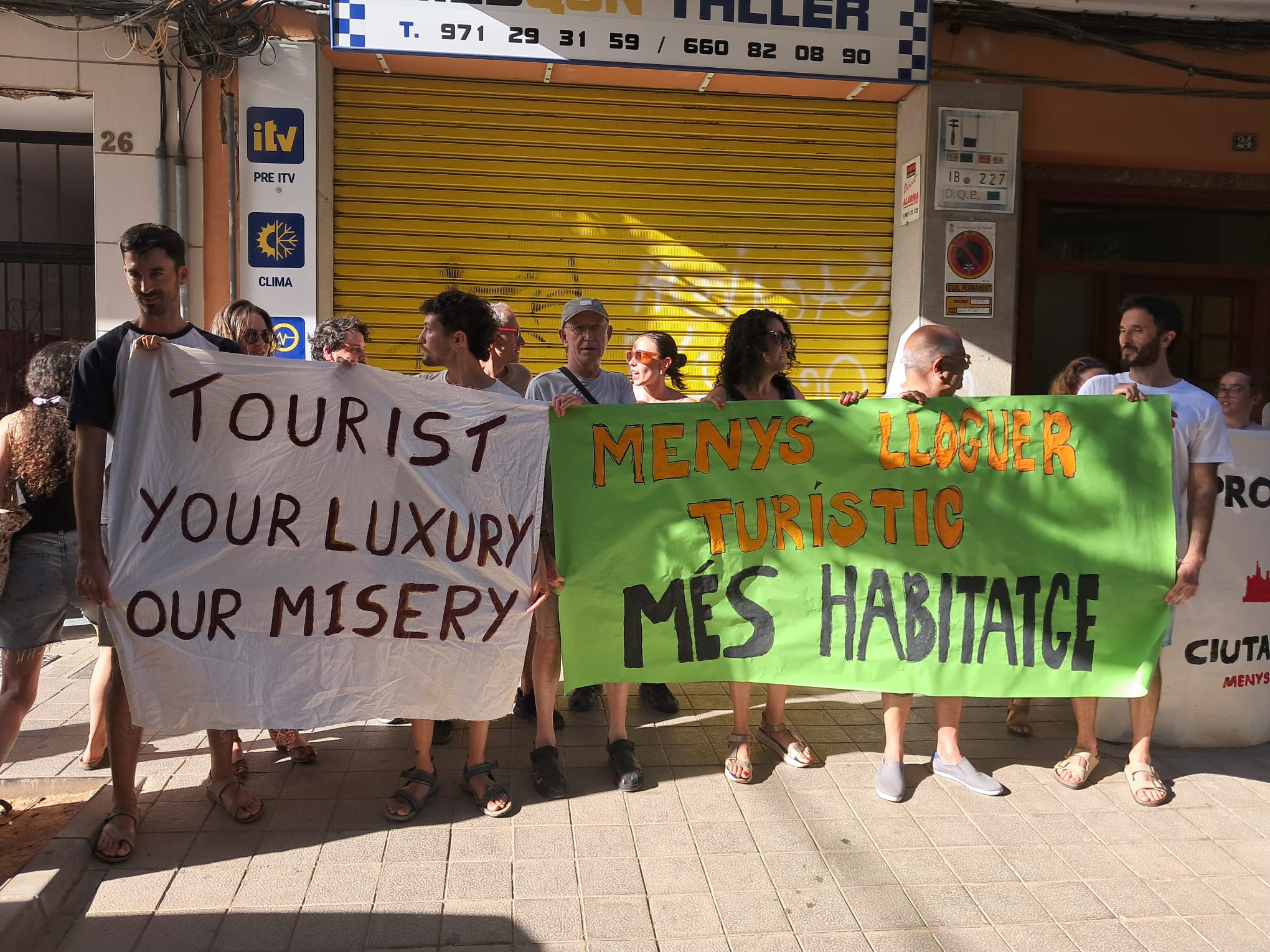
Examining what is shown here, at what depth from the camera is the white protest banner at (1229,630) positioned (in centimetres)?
441

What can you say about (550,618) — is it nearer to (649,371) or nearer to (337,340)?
(649,371)

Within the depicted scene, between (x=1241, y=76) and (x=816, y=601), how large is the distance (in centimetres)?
641

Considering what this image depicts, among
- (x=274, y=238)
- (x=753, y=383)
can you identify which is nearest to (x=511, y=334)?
(x=753, y=383)

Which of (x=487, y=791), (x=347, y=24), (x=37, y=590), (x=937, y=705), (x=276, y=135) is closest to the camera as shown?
(x=37, y=590)

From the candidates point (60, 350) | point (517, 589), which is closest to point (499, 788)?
point (517, 589)

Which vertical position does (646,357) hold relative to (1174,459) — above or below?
above

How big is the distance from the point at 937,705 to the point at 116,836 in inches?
125

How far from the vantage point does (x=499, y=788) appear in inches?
153

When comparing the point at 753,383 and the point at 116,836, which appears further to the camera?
the point at 753,383

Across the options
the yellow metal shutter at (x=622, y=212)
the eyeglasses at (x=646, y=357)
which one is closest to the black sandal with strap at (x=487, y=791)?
the eyeglasses at (x=646, y=357)

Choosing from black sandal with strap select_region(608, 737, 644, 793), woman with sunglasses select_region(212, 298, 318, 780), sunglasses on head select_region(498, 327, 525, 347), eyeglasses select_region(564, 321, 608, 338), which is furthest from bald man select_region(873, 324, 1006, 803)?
woman with sunglasses select_region(212, 298, 318, 780)

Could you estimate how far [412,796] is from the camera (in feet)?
12.6

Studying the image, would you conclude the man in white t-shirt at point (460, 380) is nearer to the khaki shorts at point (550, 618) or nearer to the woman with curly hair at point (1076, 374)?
the khaki shorts at point (550, 618)

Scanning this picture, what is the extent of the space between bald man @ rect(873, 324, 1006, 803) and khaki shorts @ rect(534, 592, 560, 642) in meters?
1.40
